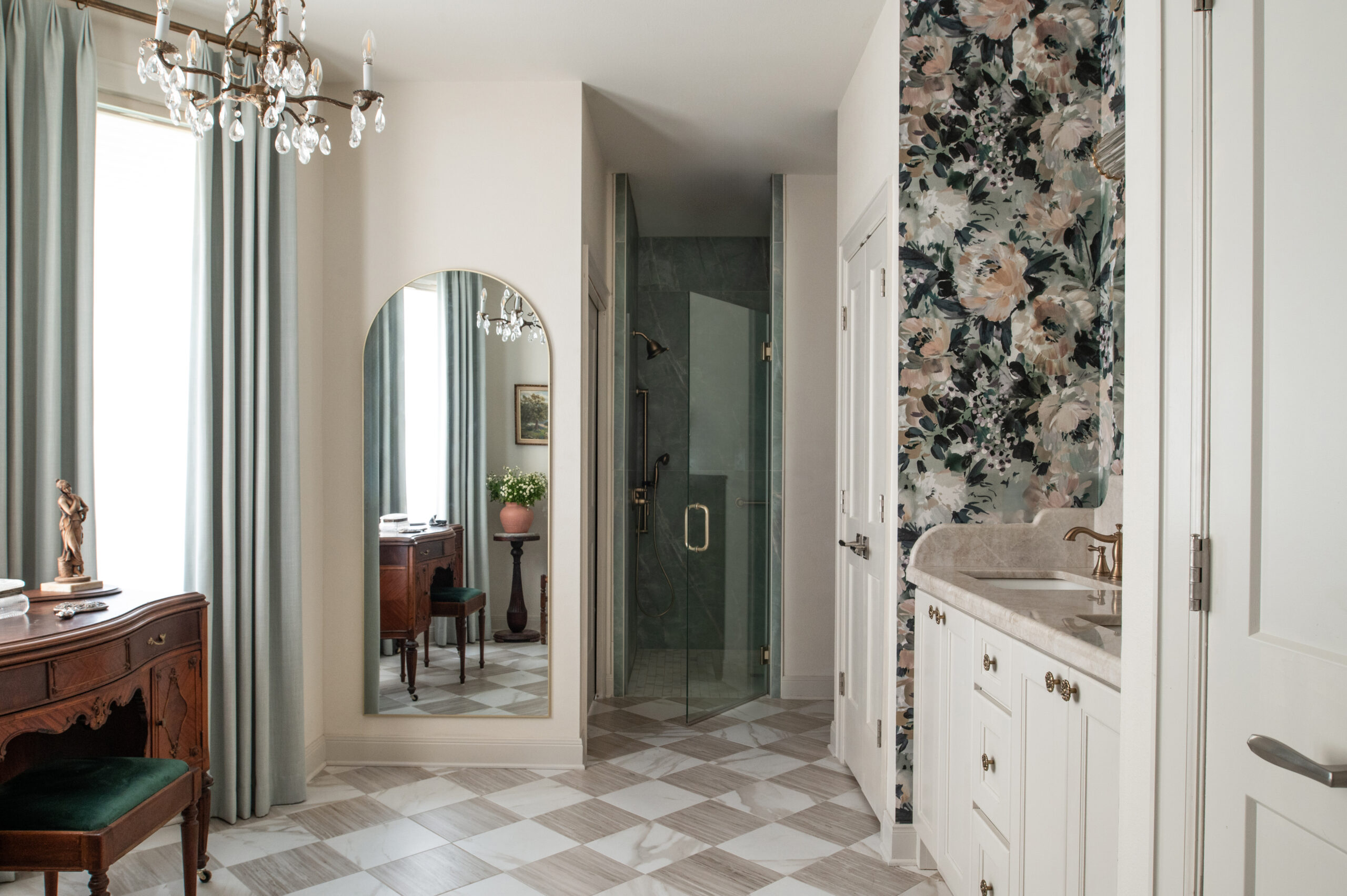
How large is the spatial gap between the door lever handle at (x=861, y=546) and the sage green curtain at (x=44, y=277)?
2441 millimetres

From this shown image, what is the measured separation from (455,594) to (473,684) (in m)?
0.37

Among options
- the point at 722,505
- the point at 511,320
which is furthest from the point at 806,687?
the point at 511,320

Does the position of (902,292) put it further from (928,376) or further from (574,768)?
(574,768)

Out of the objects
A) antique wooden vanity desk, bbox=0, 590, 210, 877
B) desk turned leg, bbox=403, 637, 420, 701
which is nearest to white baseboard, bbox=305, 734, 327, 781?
desk turned leg, bbox=403, 637, 420, 701

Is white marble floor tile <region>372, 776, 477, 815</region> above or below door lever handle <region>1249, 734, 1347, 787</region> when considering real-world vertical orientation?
below

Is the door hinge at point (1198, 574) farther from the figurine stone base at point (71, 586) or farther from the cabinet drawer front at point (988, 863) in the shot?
the figurine stone base at point (71, 586)

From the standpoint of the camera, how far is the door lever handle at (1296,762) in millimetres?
816

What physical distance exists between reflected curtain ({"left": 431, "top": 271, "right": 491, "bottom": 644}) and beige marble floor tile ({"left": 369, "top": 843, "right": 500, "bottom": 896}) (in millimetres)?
949

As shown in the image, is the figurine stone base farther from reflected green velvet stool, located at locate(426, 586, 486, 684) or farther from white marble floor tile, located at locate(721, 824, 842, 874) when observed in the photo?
white marble floor tile, located at locate(721, 824, 842, 874)

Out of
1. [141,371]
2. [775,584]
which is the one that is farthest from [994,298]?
[141,371]

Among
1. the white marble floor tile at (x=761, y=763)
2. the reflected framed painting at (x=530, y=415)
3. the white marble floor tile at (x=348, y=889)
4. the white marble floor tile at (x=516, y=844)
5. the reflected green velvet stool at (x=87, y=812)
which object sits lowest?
the white marble floor tile at (x=761, y=763)

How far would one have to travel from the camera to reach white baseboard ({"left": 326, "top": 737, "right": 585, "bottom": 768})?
321cm

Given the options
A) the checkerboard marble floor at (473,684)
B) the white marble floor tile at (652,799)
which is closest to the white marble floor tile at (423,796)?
the checkerboard marble floor at (473,684)

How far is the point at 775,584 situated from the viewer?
4.26 meters
